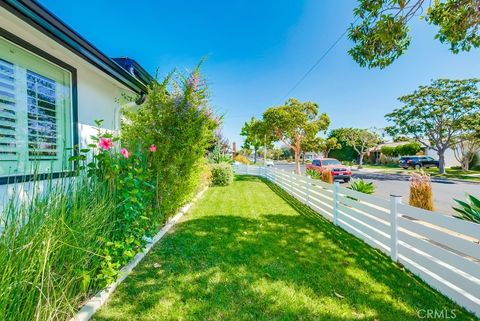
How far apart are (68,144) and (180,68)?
2.72 metres

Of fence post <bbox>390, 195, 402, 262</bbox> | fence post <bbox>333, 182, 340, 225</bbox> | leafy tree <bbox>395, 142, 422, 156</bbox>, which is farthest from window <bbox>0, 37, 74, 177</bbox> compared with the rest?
leafy tree <bbox>395, 142, 422, 156</bbox>

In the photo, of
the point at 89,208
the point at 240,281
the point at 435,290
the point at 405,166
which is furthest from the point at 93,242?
the point at 405,166

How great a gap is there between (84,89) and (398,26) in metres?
6.04

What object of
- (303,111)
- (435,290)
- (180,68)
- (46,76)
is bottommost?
(435,290)

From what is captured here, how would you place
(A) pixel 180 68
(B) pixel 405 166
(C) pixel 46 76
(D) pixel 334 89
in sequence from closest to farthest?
Result: (C) pixel 46 76, (A) pixel 180 68, (D) pixel 334 89, (B) pixel 405 166

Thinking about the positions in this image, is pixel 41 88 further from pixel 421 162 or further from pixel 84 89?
pixel 421 162

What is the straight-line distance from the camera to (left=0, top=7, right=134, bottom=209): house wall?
270 centimetres

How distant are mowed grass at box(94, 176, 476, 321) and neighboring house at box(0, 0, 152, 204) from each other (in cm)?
176

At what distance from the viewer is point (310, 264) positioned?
11.2 ft

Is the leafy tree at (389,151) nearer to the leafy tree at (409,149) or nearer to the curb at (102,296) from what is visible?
the leafy tree at (409,149)

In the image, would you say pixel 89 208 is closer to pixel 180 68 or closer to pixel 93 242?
pixel 93 242

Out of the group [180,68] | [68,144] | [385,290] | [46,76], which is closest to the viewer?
[385,290]

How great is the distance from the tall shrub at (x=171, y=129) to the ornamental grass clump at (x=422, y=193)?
499 centimetres

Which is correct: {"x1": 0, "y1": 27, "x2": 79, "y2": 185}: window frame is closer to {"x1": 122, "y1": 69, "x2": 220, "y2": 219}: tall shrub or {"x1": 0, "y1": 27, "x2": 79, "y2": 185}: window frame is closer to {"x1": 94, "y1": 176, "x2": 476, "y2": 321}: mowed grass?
{"x1": 122, "y1": 69, "x2": 220, "y2": 219}: tall shrub
